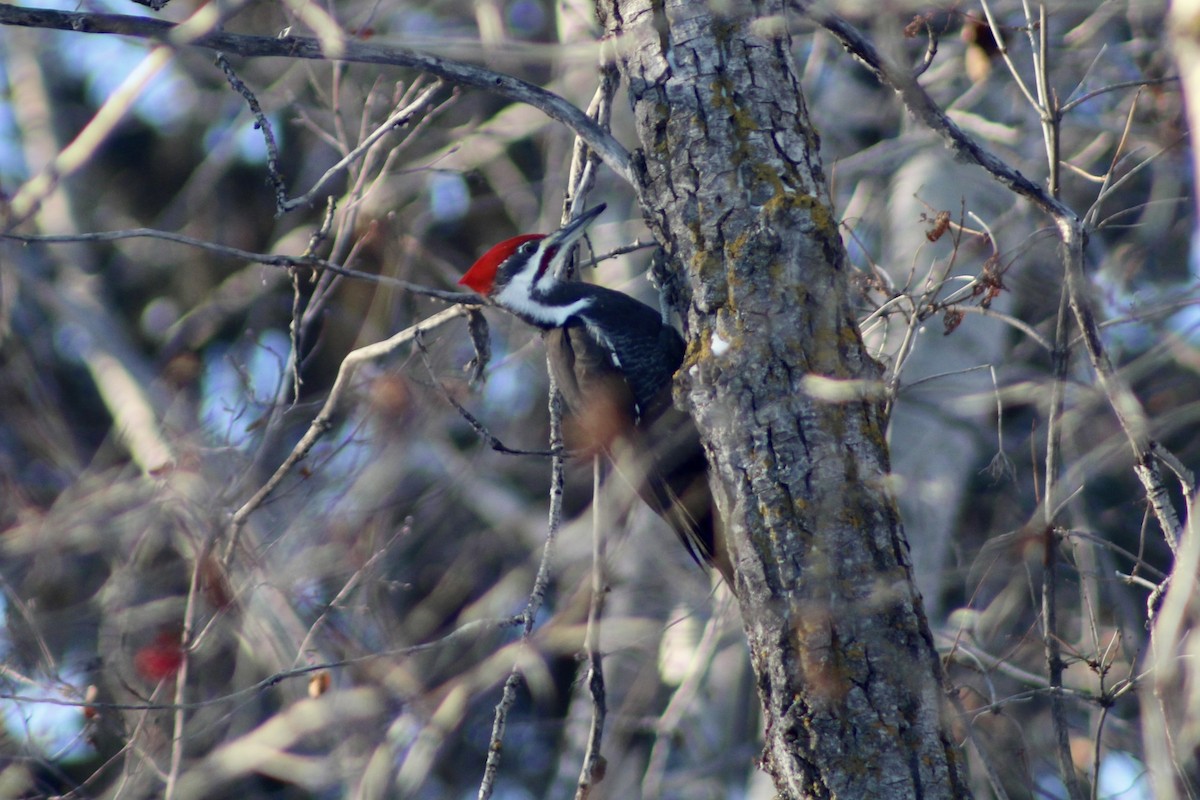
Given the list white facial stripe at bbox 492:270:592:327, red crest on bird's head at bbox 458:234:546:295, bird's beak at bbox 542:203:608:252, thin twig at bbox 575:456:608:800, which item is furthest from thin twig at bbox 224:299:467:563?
thin twig at bbox 575:456:608:800

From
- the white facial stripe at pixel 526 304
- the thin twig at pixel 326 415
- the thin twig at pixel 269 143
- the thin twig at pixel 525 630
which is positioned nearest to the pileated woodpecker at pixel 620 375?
the white facial stripe at pixel 526 304

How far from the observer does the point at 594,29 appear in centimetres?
500

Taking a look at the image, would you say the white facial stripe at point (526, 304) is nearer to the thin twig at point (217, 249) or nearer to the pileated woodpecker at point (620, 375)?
the pileated woodpecker at point (620, 375)

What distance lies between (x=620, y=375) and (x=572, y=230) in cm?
52

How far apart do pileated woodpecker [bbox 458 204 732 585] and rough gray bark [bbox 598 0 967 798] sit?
71cm

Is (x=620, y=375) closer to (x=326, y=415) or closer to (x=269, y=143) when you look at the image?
(x=326, y=415)

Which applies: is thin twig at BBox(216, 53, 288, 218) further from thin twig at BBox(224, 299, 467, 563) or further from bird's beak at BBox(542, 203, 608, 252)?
bird's beak at BBox(542, 203, 608, 252)

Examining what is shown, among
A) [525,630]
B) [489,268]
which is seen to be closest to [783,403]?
[525,630]

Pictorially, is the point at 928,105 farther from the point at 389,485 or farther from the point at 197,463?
the point at 389,485

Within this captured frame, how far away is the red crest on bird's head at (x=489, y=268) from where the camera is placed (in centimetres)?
432

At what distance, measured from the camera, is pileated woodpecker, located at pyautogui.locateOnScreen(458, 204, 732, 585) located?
149 inches

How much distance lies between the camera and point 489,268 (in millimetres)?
4387

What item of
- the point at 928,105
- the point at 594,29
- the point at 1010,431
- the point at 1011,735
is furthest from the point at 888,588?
the point at 1010,431

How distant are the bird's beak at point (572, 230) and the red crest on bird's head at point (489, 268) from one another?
0.96ft
